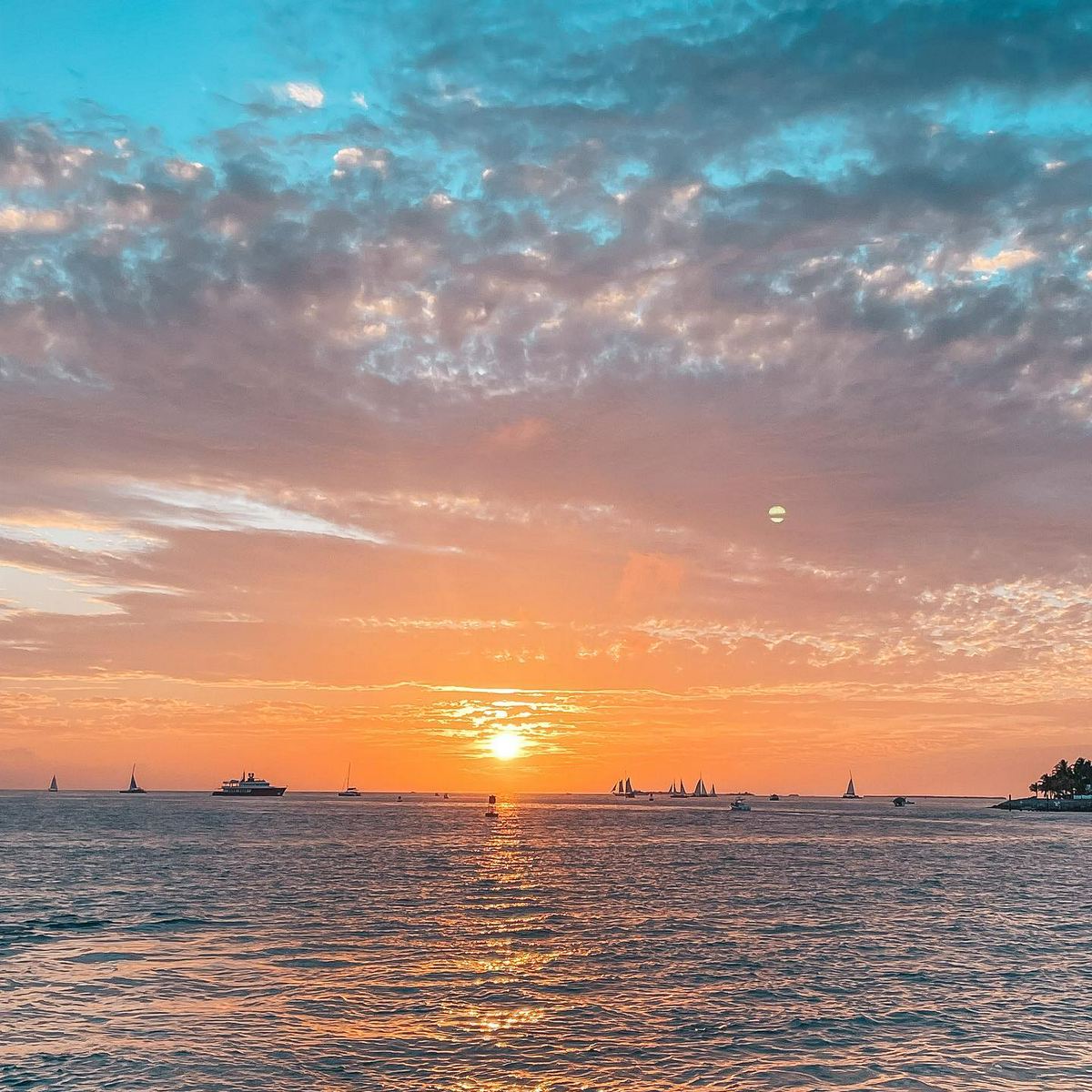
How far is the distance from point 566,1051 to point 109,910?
41.2 meters

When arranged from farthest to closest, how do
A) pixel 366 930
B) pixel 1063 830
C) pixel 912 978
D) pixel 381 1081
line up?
pixel 1063 830 < pixel 366 930 < pixel 912 978 < pixel 381 1081

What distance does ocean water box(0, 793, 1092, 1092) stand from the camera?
29.2m

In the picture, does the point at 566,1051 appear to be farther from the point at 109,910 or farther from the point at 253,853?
the point at 253,853

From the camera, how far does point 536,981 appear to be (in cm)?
4159

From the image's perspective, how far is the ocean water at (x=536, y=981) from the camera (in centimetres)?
2919

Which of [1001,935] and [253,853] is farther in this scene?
[253,853]

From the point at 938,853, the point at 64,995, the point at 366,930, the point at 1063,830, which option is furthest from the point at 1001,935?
the point at 1063,830

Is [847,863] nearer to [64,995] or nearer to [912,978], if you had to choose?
[912,978]

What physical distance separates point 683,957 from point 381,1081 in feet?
77.1

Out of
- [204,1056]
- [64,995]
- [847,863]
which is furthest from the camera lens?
[847,863]

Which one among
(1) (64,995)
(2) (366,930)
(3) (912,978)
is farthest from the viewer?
(2) (366,930)

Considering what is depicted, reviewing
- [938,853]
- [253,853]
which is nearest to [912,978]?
[253,853]

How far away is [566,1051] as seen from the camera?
30.8 meters

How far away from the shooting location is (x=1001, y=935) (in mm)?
56781
